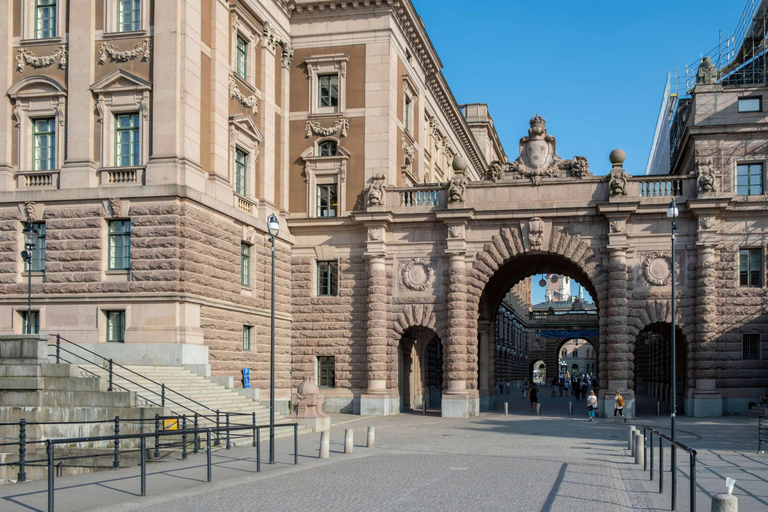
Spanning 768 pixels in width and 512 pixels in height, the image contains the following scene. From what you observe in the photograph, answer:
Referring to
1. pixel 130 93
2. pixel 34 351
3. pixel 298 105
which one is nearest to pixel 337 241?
pixel 298 105

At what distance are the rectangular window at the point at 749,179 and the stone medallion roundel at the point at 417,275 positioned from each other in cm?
1441

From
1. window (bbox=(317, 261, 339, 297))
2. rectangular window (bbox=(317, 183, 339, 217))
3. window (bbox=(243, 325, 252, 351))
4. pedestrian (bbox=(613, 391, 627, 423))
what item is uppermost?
rectangular window (bbox=(317, 183, 339, 217))

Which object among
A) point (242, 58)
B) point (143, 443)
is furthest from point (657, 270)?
point (143, 443)

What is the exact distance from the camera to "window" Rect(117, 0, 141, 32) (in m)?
31.7

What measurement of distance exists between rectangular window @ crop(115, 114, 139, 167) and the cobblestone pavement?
11.7 meters

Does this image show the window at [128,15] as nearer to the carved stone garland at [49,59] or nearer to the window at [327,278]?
the carved stone garland at [49,59]

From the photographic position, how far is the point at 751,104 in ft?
133

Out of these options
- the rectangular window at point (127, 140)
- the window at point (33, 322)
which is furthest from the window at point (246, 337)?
the rectangular window at point (127, 140)

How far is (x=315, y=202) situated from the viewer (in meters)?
42.0

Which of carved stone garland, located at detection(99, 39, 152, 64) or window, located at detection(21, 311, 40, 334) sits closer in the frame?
window, located at detection(21, 311, 40, 334)

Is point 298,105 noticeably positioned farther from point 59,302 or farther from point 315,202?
point 59,302

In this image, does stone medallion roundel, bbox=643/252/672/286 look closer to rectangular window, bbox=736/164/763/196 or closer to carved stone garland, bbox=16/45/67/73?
rectangular window, bbox=736/164/763/196

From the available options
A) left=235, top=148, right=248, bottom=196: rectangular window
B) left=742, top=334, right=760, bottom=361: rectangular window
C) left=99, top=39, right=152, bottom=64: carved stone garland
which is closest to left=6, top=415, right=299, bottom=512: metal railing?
left=235, top=148, right=248, bottom=196: rectangular window

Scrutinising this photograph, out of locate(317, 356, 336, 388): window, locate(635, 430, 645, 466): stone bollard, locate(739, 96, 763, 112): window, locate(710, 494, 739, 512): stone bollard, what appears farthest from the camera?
locate(317, 356, 336, 388): window
